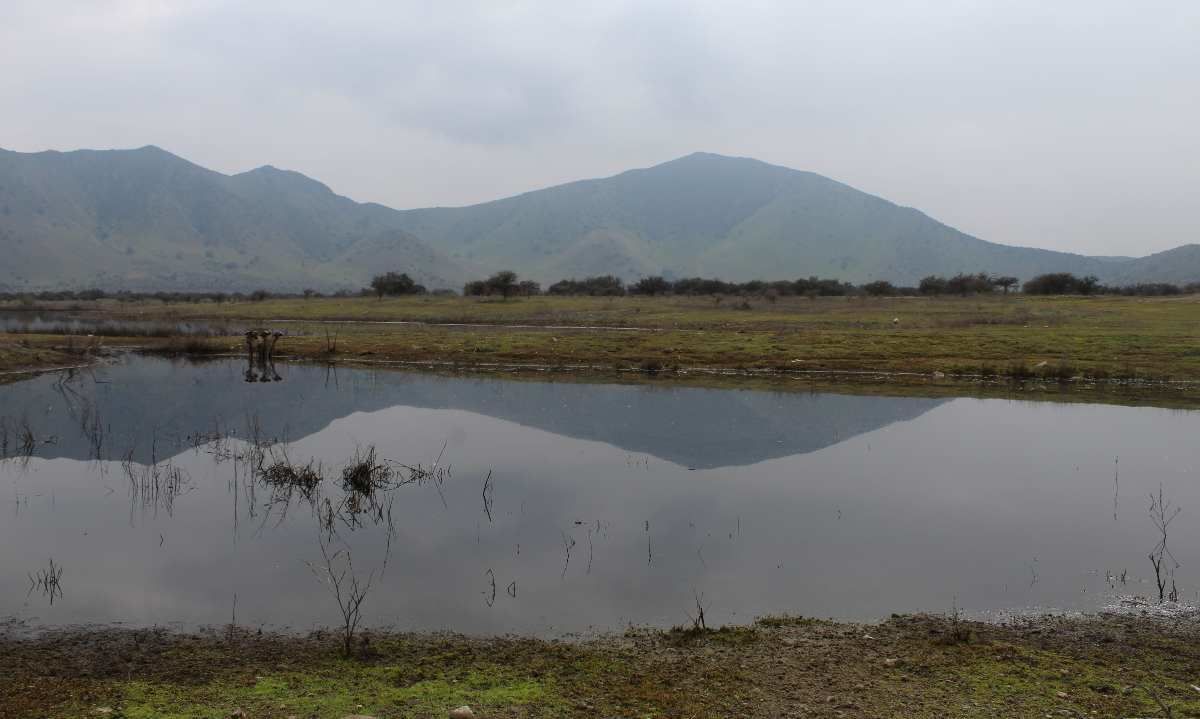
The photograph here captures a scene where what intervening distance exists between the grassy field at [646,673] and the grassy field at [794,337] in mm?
33296

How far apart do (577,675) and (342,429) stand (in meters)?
19.1

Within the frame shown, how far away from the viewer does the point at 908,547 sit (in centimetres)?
1396

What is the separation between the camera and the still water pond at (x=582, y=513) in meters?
11.2

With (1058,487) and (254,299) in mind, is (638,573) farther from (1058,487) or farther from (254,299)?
(254,299)

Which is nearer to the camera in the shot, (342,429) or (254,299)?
(342,429)

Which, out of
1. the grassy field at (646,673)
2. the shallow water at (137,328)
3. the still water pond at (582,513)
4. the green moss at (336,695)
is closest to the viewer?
the green moss at (336,695)

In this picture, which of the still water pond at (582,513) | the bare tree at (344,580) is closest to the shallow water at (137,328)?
the still water pond at (582,513)

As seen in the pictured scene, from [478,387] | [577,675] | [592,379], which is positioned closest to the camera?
[577,675]

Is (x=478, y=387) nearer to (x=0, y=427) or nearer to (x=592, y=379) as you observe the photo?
(x=592, y=379)

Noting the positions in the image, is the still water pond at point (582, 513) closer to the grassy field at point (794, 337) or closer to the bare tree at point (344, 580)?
the bare tree at point (344, 580)

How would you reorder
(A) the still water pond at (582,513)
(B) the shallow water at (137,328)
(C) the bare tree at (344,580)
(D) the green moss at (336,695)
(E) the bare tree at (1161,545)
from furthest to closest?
(B) the shallow water at (137,328)
(E) the bare tree at (1161,545)
(A) the still water pond at (582,513)
(C) the bare tree at (344,580)
(D) the green moss at (336,695)

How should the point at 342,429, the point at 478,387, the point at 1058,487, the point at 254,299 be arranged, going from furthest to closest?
the point at 254,299 → the point at 478,387 → the point at 342,429 → the point at 1058,487

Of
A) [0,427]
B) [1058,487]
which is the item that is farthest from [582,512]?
[0,427]

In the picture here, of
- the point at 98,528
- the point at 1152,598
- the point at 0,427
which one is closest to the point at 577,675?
the point at 1152,598
